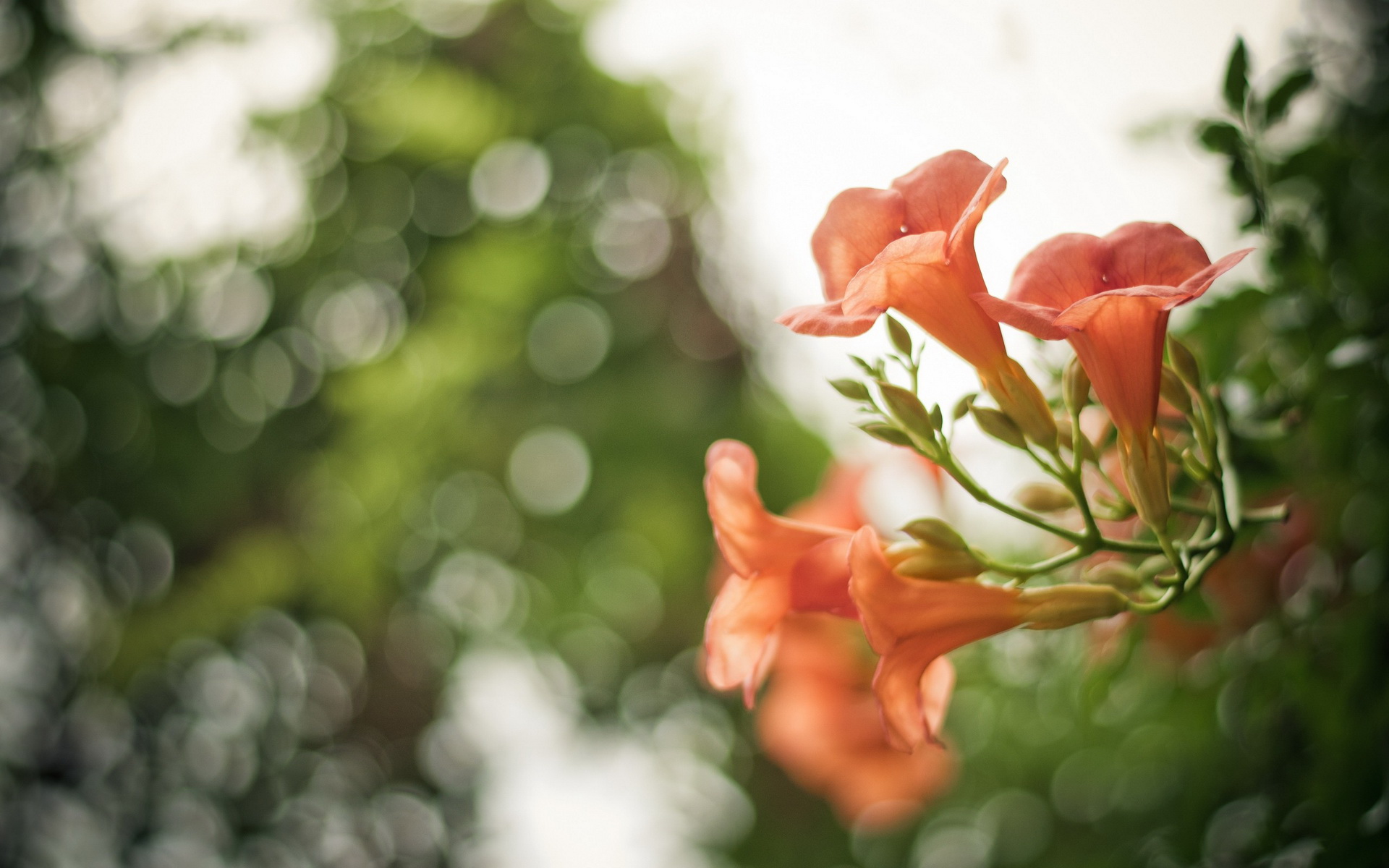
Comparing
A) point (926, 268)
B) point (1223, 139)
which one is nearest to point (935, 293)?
point (926, 268)

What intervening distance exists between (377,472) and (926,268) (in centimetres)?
135

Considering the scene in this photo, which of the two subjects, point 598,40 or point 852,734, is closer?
point 852,734

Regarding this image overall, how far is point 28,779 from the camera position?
5.90 ft

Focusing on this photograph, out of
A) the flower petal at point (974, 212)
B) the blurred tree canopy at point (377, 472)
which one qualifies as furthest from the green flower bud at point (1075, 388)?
the blurred tree canopy at point (377, 472)

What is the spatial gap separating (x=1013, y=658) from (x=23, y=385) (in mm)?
1956

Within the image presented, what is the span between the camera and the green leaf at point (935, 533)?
19.6 inches

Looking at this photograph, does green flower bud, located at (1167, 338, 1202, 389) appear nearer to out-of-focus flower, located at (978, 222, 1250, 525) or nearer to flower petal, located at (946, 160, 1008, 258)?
out-of-focus flower, located at (978, 222, 1250, 525)

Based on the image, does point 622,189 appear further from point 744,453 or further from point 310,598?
point 744,453

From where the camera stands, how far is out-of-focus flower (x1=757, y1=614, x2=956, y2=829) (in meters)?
1.21

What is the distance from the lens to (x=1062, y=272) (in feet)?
1.49

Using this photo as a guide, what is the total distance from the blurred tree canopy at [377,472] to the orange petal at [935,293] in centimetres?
114

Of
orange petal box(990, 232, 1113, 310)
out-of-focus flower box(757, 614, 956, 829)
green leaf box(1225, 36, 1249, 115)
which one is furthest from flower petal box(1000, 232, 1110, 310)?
out-of-focus flower box(757, 614, 956, 829)

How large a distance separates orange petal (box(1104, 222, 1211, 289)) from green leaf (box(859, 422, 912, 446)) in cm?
15

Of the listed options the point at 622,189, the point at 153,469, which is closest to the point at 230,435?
the point at 153,469
